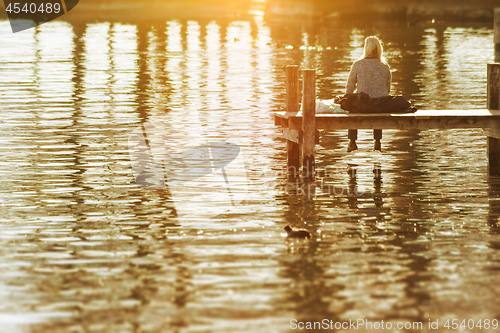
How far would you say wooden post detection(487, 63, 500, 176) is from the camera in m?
15.1

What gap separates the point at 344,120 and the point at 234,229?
3436 mm

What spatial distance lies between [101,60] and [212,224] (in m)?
32.1

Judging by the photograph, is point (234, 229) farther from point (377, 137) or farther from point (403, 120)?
point (377, 137)

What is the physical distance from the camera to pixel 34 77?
34.2 metres

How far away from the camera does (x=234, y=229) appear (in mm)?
11469

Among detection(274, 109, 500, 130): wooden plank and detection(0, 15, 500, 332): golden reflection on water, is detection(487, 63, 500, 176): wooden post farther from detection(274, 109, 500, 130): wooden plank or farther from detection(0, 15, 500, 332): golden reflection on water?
detection(274, 109, 500, 130): wooden plank

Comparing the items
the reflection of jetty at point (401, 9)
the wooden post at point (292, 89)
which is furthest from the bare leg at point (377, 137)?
the reflection of jetty at point (401, 9)

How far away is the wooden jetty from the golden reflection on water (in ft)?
1.74

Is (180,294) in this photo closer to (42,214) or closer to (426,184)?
(42,214)

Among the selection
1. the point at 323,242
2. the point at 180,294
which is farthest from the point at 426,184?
the point at 180,294

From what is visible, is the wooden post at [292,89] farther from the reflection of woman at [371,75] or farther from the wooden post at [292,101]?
the reflection of woman at [371,75]

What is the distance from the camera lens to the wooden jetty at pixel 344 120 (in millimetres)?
14234

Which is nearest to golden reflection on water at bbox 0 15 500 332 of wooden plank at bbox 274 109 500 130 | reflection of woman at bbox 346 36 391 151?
wooden plank at bbox 274 109 500 130

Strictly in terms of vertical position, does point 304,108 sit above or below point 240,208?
above
